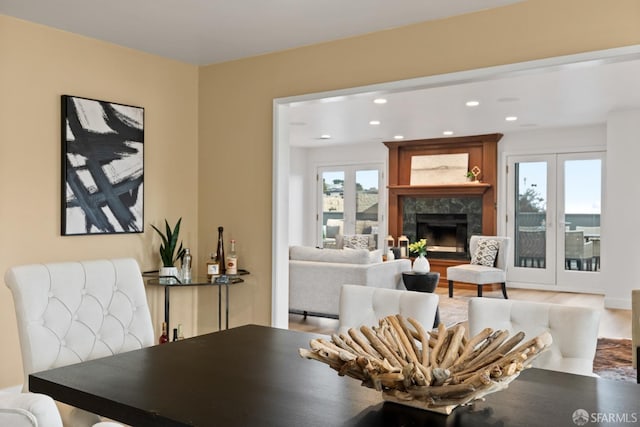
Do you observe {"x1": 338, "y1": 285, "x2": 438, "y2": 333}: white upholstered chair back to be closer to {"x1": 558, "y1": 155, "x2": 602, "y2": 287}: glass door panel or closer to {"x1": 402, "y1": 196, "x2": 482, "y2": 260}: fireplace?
{"x1": 558, "y1": 155, "x2": 602, "y2": 287}: glass door panel

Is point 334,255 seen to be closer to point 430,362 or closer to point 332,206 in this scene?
point 430,362

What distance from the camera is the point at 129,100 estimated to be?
13.8 feet

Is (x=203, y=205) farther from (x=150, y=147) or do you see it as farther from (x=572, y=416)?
(x=572, y=416)

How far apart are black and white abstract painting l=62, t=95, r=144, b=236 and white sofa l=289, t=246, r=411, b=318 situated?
241 centimetres

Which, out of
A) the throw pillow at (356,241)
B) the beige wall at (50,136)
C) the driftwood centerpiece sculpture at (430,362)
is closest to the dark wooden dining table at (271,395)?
the driftwood centerpiece sculpture at (430,362)

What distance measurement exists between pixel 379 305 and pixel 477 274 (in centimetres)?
585

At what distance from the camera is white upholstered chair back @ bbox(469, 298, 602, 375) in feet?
6.52

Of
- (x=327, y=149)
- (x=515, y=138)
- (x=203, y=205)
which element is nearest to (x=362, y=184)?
(x=327, y=149)

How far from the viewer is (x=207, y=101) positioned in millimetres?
4656

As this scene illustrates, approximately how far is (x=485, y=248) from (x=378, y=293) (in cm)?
643

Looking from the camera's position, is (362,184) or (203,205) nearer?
(203,205)

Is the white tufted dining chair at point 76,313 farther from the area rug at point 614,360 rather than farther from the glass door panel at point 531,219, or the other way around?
the glass door panel at point 531,219

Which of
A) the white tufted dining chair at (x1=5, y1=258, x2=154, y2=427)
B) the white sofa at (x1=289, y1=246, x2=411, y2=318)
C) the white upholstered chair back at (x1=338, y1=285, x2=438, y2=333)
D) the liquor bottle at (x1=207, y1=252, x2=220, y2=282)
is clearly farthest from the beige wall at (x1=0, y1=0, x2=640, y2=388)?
the white sofa at (x1=289, y1=246, x2=411, y2=318)

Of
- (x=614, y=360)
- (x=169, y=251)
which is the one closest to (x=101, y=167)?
(x=169, y=251)
